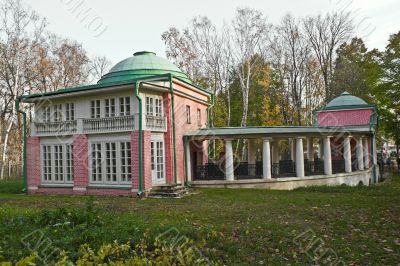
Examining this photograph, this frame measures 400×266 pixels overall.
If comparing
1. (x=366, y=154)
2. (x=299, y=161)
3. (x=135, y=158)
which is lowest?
(x=299, y=161)

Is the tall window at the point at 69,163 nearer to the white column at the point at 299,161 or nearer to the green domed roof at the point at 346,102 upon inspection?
the white column at the point at 299,161

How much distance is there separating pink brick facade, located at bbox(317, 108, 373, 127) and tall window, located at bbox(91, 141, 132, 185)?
19.9 metres

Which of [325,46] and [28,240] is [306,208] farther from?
[325,46]

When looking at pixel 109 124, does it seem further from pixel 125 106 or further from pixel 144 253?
pixel 144 253

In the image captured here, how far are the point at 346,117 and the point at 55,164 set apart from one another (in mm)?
23136

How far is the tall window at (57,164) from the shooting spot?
18781mm

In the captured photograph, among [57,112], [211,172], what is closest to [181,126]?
[211,172]

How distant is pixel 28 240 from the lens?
6.67 m

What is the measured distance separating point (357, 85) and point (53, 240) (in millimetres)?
35124

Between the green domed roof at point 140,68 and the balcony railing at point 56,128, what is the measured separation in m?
3.85

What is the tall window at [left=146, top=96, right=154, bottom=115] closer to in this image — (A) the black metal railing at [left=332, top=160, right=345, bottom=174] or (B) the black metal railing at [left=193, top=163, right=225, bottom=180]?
(B) the black metal railing at [left=193, top=163, right=225, bottom=180]

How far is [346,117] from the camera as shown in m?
28.7

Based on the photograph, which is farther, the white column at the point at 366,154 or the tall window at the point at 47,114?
the white column at the point at 366,154

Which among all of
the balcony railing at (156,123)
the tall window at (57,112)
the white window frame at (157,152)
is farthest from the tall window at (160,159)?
the tall window at (57,112)
